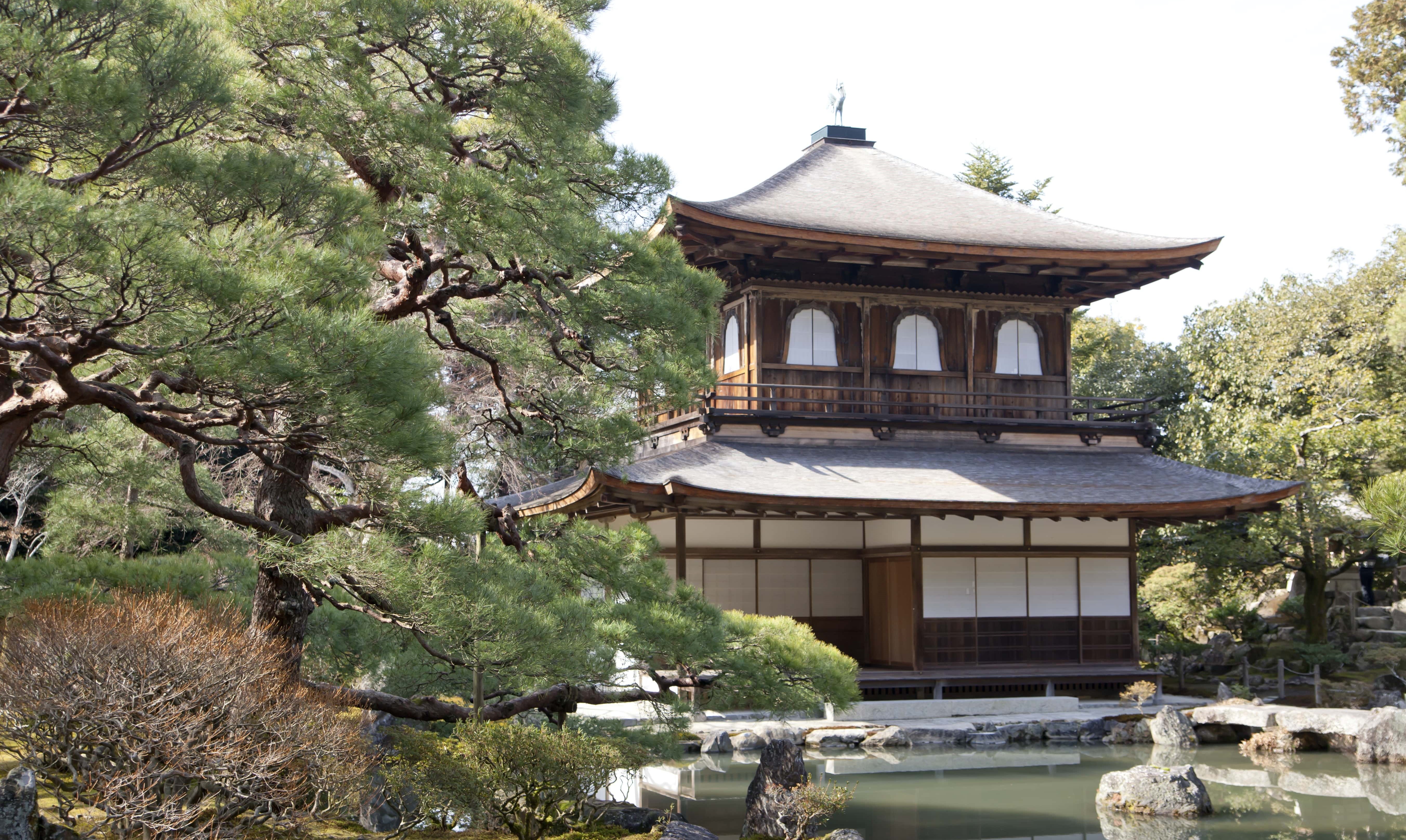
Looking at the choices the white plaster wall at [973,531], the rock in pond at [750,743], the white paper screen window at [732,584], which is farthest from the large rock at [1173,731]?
the white paper screen window at [732,584]

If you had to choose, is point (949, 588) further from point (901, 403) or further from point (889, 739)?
point (901, 403)

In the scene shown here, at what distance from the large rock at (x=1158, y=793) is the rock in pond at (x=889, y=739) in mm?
3076

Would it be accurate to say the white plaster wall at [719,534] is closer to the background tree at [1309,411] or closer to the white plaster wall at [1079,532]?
the white plaster wall at [1079,532]

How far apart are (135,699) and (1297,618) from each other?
21.8 m

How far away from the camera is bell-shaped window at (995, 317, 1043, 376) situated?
56.0 ft

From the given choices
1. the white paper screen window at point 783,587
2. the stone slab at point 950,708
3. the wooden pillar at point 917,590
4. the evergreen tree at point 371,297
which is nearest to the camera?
the evergreen tree at point 371,297

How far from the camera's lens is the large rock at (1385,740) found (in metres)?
12.5

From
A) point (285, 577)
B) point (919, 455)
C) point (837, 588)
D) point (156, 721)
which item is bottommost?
point (156, 721)

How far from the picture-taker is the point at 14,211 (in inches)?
169

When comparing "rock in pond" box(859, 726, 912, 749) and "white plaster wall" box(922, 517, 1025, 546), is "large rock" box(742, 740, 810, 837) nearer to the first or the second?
"rock in pond" box(859, 726, 912, 749)

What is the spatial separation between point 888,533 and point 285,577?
1020 centimetres

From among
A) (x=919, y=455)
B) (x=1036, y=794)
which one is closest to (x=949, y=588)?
(x=919, y=455)

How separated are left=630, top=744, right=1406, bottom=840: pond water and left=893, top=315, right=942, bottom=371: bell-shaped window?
573 centimetres

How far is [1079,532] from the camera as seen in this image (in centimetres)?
1573
